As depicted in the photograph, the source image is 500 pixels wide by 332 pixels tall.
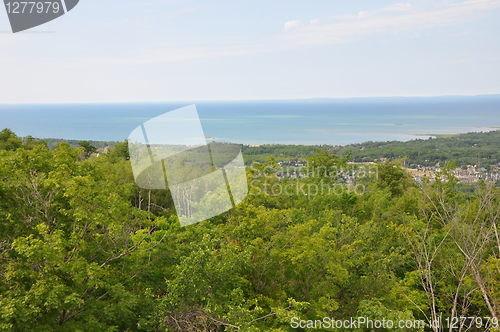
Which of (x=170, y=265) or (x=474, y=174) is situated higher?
(x=170, y=265)

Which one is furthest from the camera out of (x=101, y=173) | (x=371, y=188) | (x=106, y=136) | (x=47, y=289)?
(x=106, y=136)

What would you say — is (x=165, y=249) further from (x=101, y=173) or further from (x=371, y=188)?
(x=371, y=188)

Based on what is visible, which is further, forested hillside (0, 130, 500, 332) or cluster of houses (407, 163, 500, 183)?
cluster of houses (407, 163, 500, 183)

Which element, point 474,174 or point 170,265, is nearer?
point 170,265

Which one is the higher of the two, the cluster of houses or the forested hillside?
the forested hillside

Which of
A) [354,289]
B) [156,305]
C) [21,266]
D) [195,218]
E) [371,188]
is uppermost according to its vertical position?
[21,266]

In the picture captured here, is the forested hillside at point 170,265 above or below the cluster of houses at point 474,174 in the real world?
above

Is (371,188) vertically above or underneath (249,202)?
underneath

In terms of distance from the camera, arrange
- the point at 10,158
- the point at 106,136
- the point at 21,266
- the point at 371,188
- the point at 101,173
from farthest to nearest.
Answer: the point at 106,136 < the point at 371,188 < the point at 101,173 < the point at 10,158 < the point at 21,266

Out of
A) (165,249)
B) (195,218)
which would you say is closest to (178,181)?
(195,218)

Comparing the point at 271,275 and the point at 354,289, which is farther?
the point at 354,289

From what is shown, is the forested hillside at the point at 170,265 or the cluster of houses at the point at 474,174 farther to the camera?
the cluster of houses at the point at 474,174
